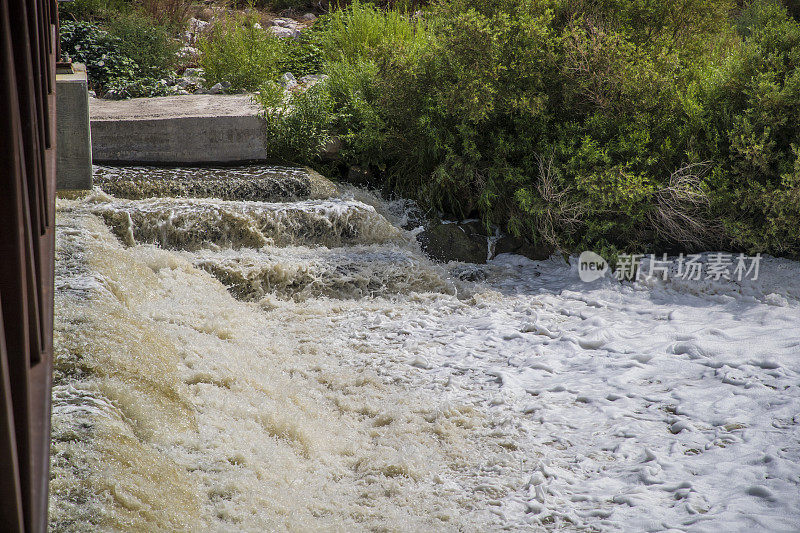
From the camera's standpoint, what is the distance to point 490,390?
4.51 m

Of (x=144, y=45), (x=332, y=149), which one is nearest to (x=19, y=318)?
(x=332, y=149)

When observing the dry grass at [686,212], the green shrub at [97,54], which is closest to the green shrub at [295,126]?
the green shrub at [97,54]

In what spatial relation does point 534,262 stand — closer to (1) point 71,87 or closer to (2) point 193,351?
(2) point 193,351

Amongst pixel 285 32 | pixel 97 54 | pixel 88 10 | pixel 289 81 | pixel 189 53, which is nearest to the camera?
pixel 97 54

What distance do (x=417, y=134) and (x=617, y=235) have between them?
7.89 feet

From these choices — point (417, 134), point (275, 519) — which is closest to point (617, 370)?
point (275, 519)

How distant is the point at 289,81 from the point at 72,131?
450 cm

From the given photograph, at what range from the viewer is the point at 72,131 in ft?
16.0

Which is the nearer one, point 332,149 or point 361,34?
point 332,149

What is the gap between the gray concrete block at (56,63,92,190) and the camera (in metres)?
4.84

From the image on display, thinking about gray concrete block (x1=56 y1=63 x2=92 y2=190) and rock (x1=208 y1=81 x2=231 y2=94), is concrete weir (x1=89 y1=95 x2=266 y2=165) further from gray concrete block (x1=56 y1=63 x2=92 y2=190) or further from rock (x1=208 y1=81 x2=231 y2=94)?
gray concrete block (x1=56 y1=63 x2=92 y2=190)

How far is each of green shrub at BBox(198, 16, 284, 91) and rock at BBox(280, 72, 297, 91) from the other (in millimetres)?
160

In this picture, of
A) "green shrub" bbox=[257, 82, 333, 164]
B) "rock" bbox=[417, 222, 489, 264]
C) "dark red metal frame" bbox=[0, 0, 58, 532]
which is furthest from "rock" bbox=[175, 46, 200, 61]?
"dark red metal frame" bbox=[0, 0, 58, 532]

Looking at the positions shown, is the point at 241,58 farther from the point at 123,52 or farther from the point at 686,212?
the point at 686,212
